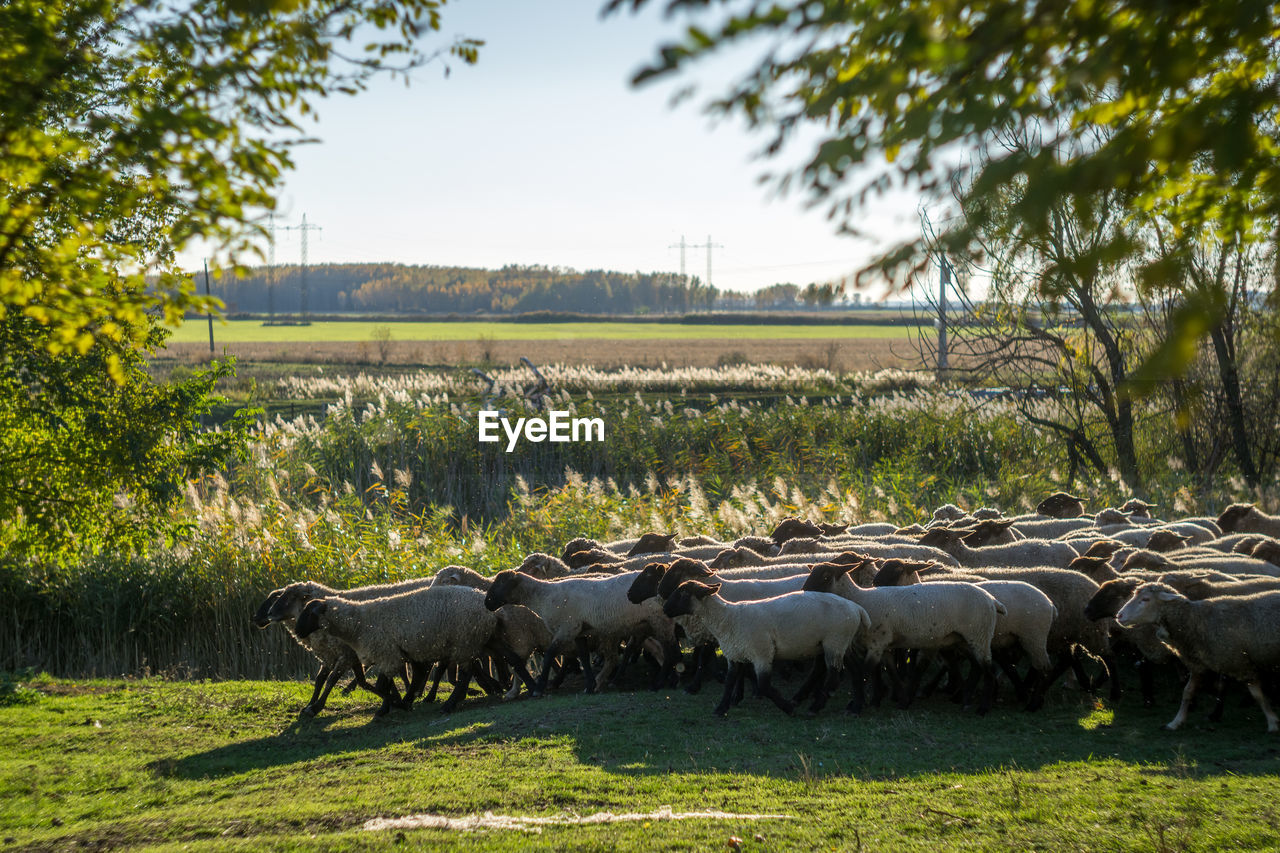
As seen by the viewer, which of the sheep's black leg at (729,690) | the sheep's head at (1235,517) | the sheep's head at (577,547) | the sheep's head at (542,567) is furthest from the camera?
the sheep's head at (1235,517)

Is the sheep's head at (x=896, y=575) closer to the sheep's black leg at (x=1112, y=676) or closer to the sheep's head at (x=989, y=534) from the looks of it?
the sheep's black leg at (x=1112, y=676)

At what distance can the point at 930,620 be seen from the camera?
8.62 meters

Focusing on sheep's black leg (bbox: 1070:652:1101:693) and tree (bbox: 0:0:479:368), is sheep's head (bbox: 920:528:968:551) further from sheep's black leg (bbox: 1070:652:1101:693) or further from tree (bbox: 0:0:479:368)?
tree (bbox: 0:0:479:368)

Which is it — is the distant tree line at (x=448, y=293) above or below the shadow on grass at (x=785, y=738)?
above

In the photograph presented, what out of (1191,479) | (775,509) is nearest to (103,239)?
(775,509)

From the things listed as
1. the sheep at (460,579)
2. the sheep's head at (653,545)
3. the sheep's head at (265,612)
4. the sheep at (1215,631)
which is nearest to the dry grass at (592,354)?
the sheep's head at (653,545)

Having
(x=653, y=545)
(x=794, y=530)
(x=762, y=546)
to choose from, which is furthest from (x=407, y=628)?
(x=794, y=530)

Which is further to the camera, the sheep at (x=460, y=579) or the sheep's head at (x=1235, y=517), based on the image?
the sheep's head at (x=1235, y=517)

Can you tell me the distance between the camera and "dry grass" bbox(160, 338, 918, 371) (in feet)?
196

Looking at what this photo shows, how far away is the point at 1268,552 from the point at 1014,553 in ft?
7.86

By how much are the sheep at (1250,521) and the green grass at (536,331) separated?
297 ft

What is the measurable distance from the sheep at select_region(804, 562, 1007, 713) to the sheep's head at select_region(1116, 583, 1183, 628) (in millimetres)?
1008

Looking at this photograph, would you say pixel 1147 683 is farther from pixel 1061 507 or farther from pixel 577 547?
pixel 577 547

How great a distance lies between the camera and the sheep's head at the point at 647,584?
9.16 m
